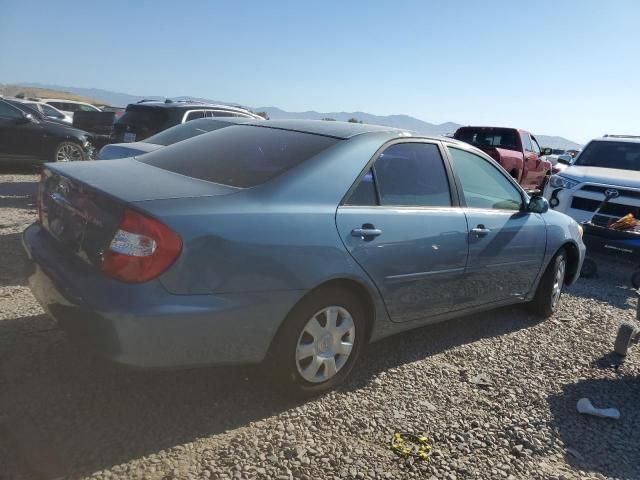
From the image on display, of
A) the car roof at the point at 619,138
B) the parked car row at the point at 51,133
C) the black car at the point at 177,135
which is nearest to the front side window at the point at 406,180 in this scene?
the black car at the point at 177,135

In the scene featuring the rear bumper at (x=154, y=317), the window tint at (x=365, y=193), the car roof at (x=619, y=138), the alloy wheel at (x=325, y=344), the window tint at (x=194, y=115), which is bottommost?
the alloy wheel at (x=325, y=344)

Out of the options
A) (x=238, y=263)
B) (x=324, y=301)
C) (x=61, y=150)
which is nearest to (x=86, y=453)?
(x=238, y=263)

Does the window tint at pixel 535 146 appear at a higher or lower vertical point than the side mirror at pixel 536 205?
higher

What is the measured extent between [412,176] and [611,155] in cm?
707

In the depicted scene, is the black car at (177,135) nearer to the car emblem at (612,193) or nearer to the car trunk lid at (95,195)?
the car trunk lid at (95,195)

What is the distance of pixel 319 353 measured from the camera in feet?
10.2

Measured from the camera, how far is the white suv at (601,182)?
7.61 meters

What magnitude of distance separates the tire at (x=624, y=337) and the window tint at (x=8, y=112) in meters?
11.1

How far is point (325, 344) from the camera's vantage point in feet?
10.2

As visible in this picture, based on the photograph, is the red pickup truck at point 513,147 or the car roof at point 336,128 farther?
the red pickup truck at point 513,147

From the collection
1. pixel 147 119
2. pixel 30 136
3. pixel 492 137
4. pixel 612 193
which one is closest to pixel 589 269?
pixel 612 193

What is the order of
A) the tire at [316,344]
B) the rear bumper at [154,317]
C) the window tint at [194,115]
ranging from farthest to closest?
1. the window tint at [194,115]
2. the tire at [316,344]
3. the rear bumper at [154,317]

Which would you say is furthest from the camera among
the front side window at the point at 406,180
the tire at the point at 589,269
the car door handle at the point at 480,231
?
the tire at the point at 589,269

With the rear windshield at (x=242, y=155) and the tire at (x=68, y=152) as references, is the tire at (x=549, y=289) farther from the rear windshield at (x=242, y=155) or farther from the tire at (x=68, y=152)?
the tire at (x=68, y=152)
